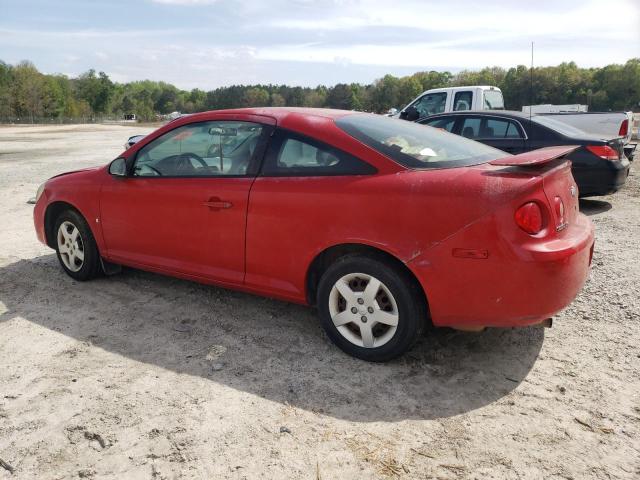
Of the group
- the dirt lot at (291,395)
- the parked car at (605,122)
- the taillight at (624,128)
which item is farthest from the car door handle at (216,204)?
the taillight at (624,128)

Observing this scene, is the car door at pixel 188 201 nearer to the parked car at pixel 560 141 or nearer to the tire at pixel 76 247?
the tire at pixel 76 247

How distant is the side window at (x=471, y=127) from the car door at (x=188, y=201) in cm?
525

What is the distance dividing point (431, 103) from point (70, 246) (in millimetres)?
9837

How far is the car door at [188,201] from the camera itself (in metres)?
3.74

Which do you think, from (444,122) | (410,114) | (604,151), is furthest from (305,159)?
A: (410,114)

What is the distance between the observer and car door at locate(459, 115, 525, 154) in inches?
305

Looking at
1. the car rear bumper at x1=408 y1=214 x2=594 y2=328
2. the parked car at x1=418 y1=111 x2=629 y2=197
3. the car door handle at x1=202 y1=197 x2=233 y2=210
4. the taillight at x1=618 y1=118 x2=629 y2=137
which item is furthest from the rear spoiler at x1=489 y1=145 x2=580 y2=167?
A: the taillight at x1=618 y1=118 x2=629 y2=137

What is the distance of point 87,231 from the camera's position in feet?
15.6

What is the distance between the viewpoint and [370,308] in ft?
10.5

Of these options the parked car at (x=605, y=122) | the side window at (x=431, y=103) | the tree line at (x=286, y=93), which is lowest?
the parked car at (x=605, y=122)

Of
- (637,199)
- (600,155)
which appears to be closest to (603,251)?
(600,155)

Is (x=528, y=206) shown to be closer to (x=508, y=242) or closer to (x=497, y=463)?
(x=508, y=242)

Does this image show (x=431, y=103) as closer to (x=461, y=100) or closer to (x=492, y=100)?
(x=461, y=100)

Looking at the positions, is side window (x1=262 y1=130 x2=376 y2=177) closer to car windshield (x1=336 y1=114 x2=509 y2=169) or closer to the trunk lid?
car windshield (x1=336 y1=114 x2=509 y2=169)
